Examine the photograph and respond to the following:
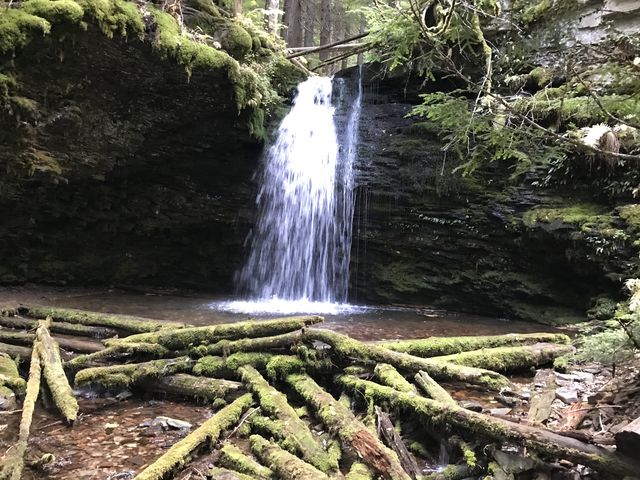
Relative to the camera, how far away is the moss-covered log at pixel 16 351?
4.90 metres

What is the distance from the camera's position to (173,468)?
9.66 ft

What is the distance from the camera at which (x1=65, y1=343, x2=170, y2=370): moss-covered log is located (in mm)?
4637

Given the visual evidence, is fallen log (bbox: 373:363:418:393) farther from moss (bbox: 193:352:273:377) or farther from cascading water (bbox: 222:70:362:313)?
cascading water (bbox: 222:70:362:313)

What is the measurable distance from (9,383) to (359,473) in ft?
10.9

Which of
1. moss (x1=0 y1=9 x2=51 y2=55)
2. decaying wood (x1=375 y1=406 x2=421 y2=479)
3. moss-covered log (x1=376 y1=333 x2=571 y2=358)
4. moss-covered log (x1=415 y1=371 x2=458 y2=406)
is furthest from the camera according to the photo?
moss (x1=0 y1=9 x2=51 y2=55)

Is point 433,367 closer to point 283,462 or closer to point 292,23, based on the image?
point 283,462

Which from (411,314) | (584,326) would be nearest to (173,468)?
(584,326)

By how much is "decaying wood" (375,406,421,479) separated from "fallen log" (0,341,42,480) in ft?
7.33

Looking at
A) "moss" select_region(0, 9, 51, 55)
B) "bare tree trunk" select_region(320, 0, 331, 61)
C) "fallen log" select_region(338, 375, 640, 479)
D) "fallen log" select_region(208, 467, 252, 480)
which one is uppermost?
"bare tree trunk" select_region(320, 0, 331, 61)

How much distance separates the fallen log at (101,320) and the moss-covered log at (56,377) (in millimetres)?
657

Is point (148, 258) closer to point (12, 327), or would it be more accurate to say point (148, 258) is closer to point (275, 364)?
point (12, 327)

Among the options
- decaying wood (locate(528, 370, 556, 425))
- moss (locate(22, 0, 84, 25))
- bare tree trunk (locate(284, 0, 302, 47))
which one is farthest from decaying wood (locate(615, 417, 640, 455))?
bare tree trunk (locate(284, 0, 302, 47))

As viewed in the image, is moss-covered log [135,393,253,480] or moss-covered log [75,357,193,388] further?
moss-covered log [75,357,193,388]

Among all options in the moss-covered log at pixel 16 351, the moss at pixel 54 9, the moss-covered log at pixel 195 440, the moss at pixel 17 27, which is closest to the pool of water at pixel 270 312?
the moss-covered log at pixel 16 351
